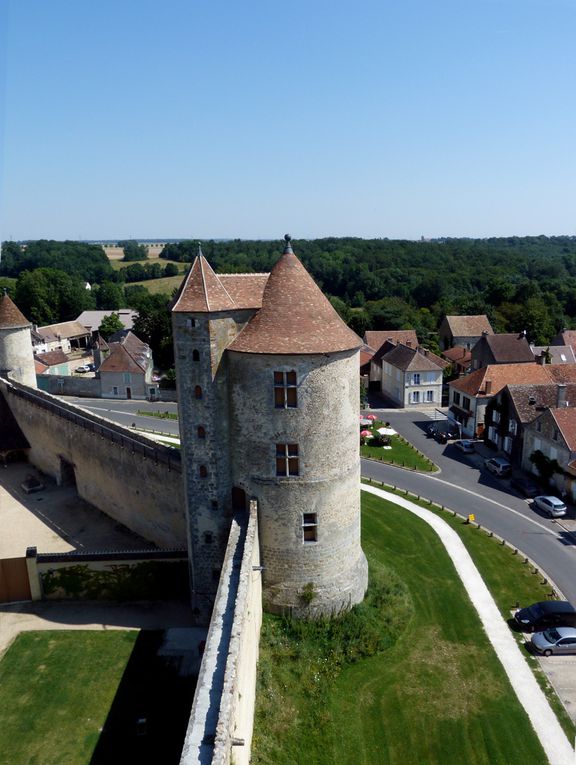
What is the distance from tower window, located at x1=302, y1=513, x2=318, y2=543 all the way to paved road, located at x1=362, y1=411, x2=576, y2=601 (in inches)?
567

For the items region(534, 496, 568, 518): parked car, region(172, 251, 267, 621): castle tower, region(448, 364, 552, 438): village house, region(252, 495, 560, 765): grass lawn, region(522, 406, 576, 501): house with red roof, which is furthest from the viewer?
region(448, 364, 552, 438): village house


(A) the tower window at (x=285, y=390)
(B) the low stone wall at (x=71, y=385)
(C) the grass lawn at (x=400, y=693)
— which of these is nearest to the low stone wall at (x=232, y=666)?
(C) the grass lawn at (x=400, y=693)

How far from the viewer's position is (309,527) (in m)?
24.7

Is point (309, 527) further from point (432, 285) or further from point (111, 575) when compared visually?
point (432, 285)

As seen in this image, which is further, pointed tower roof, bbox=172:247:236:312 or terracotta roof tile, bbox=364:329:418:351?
terracotta roof tile, bbox=364:329:418:351

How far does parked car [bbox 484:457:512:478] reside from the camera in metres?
44.7

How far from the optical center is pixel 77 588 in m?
29.6

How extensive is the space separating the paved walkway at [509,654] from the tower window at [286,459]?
39.1ft

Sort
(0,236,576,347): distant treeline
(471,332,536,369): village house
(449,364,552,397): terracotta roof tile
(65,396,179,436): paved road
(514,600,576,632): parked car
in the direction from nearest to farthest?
1. (514,600,576,632): parked car
2. (449,364,552,397): terracotta roof tile
3. (65,396,179,436): paved road
4. (471,332,536,369): village house
5. (0,236,576,347): distant treeline

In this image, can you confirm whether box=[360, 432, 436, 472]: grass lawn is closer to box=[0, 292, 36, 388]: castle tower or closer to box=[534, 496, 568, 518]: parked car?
box=[534, 496, 568, 518]: parked car

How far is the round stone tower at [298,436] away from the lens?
23.2 metres

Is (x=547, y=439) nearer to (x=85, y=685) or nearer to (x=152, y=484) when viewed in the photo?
(x=152, y=484)

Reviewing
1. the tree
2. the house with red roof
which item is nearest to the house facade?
the house with red roof

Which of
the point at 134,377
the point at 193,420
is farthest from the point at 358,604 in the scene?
the point at 134,377
